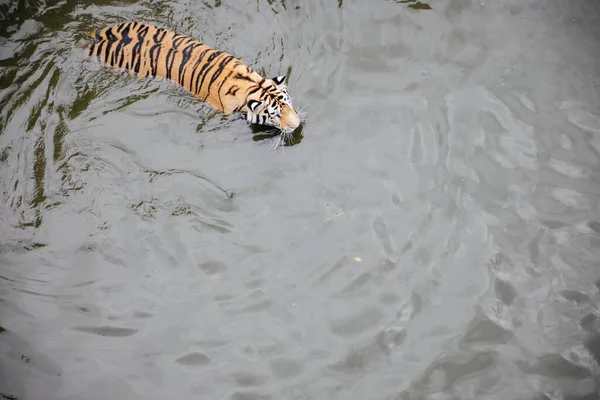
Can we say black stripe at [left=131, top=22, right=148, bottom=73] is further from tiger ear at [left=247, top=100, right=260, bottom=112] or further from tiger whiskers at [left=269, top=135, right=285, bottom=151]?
tiger whiskers at [left=269, top=135, right=285, bottom=151]

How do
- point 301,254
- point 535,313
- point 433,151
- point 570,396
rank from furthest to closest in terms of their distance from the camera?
1. point 433,151
2. point 301,254
3. point 535,313
4. point 570,396

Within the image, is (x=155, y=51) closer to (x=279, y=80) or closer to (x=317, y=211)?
(x=279, y=80)

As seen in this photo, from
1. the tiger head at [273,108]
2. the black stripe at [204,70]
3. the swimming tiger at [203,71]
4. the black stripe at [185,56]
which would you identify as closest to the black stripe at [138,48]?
the swimming tiger at [203,71]

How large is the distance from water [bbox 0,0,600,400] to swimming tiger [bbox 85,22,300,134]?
16 cm

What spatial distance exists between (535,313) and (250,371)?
1.79 meters

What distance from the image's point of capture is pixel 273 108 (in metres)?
3.67

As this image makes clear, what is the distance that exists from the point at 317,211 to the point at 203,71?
127 cm

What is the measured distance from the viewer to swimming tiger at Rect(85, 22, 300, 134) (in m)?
3.71

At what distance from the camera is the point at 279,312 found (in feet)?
11.1

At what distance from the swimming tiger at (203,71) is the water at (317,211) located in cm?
16

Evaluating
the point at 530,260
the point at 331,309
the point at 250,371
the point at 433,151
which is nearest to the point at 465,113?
the point at 433,151

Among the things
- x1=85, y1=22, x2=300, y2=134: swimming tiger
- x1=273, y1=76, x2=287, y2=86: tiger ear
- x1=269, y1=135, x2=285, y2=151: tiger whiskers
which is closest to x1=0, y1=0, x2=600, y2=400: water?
x1=269, y1=135, x2=285, y2=151: tiger whiskers

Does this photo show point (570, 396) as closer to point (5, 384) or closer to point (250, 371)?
point (250, 371)

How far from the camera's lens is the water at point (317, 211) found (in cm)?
326
